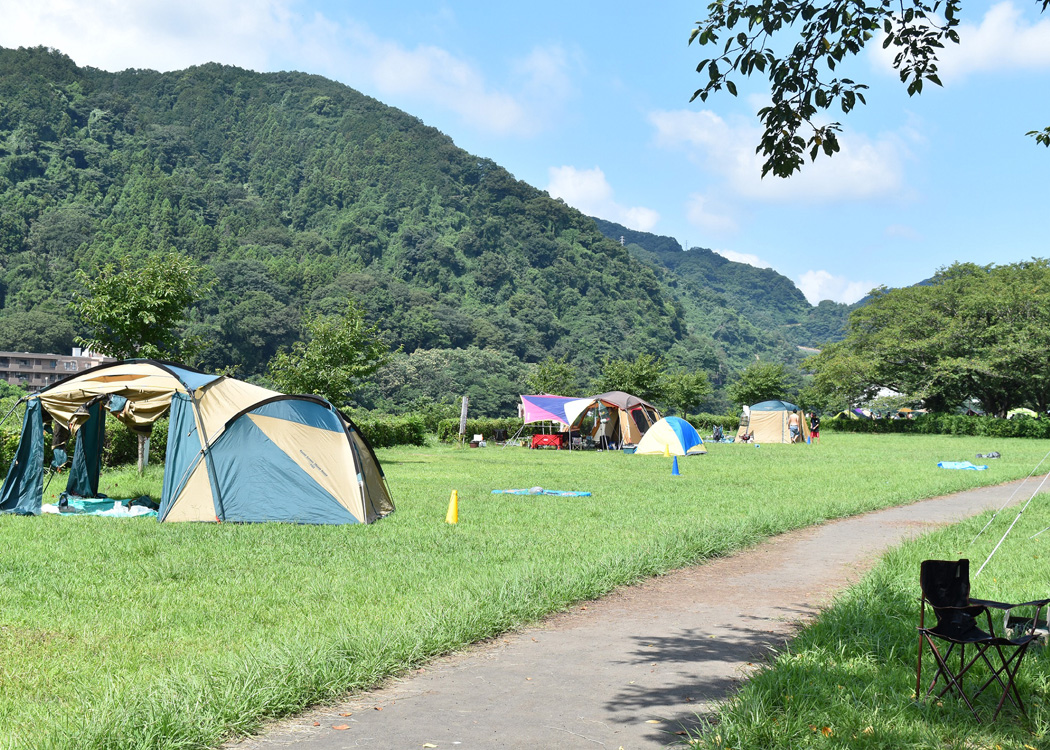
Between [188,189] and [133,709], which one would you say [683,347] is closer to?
[188,189]

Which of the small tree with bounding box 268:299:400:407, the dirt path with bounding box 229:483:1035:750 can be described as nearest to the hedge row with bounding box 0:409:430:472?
the small tree with bounding box 268:299:400:407

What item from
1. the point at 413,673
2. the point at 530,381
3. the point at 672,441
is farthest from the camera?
the point at 530,381

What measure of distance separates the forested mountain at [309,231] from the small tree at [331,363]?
48.5 m

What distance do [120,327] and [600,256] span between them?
389ft

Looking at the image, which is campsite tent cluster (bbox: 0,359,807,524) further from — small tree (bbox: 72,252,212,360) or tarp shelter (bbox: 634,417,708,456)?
tarp shelter (bbox: 634,417,708,456)

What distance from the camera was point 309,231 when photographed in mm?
126000

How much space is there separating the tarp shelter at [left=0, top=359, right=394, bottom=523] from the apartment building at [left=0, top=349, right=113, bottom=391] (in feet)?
235

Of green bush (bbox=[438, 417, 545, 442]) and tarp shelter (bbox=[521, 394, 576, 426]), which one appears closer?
tarp shelter (bbox=[521, 394, 576, 426])

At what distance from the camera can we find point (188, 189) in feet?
393

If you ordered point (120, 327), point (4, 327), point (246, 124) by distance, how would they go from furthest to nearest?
1. point (246, 124)
2. point (4, 327)
3. point (120, 327)

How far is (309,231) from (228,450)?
118748mm

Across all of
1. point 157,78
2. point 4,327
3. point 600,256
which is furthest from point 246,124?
point 4,327

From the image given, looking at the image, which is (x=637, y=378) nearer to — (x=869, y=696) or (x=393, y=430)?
(x=393, y=430)

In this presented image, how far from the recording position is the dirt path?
4.50m
